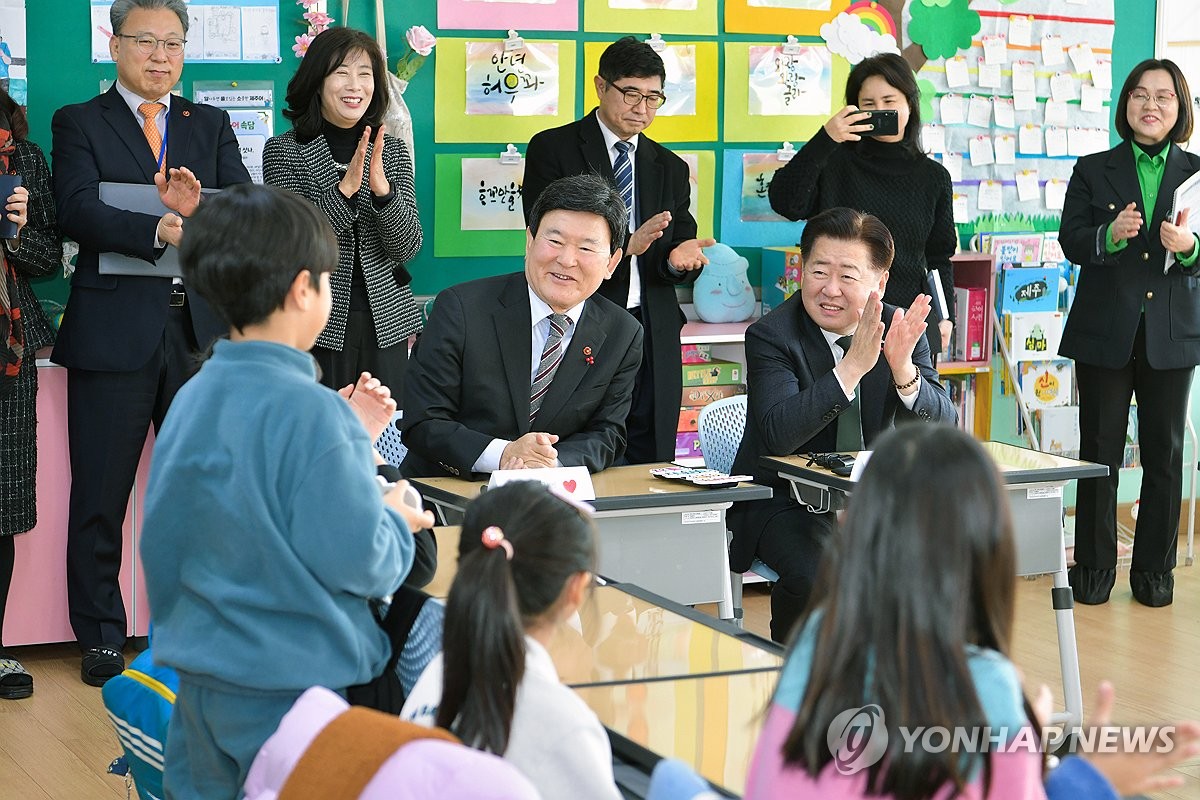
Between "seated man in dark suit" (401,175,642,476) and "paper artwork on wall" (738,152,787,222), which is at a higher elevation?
"paper artwork on wall" (738,152,787,222)

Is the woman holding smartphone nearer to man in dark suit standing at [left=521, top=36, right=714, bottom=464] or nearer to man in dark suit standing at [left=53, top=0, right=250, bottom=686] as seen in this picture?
man in dark suit standing at [left=521, top=36, right=714, bottom=464]

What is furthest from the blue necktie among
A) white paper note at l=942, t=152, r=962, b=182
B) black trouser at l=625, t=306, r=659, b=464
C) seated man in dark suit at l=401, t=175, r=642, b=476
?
white paper note at l=942, t=152, r=962, b=182

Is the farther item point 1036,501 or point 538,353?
point 1036,501

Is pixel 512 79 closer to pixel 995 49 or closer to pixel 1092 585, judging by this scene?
pixel 995 49

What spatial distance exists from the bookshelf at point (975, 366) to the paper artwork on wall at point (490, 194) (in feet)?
5.09

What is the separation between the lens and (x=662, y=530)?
9.75 feet

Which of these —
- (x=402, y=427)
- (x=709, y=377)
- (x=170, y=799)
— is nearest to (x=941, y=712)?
(x=170, y=799)

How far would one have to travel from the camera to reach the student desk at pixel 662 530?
2.92m

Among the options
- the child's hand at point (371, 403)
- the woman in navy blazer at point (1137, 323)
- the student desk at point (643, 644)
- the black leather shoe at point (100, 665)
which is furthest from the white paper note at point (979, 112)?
the child's hand at point (371, 403)

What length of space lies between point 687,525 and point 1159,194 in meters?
2.65

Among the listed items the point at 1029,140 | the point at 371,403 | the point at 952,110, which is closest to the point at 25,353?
the point at 371,403

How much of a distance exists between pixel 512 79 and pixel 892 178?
1.31 m

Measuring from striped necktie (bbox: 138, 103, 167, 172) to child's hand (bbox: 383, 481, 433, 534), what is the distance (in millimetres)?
2275

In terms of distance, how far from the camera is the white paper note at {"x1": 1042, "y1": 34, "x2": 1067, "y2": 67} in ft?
18.9
